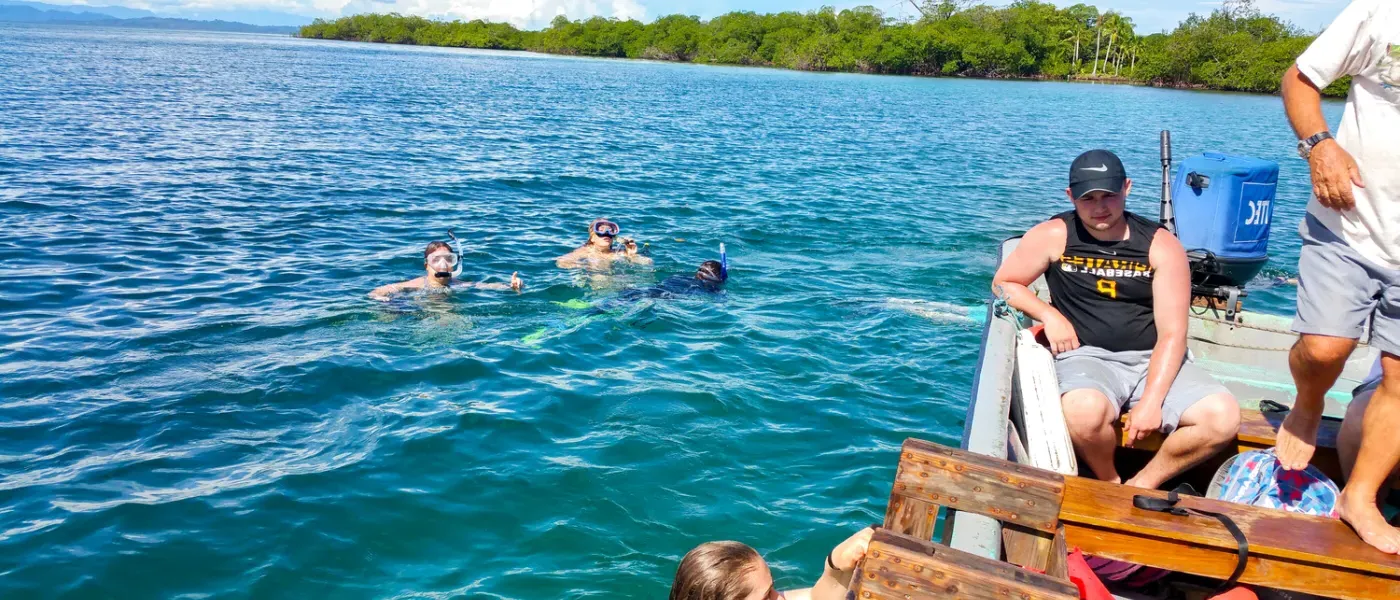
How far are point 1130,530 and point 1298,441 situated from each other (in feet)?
3.91

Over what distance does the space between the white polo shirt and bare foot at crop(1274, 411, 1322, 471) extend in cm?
70

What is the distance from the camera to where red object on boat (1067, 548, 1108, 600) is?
10.2ft

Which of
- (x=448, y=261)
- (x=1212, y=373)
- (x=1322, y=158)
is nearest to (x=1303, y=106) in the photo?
(x=1322, y=158)

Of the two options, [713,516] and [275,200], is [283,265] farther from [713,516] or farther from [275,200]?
[713,516]

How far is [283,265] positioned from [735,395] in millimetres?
7016

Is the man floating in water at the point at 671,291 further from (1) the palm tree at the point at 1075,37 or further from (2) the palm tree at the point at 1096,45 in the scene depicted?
(2) the palm tree at the point at 1096,45

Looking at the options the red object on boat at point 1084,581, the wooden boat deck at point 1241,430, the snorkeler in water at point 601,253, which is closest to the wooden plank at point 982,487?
the wooden boat deck at point 1241,430

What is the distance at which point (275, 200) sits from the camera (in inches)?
644

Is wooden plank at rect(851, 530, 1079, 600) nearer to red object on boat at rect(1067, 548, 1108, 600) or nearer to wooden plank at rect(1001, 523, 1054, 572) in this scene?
wooden plank at rect(1001, 523, 1054, 572)

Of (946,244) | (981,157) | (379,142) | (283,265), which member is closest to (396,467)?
(283,265)

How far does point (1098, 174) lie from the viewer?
4.51m

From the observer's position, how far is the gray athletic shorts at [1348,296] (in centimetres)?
339

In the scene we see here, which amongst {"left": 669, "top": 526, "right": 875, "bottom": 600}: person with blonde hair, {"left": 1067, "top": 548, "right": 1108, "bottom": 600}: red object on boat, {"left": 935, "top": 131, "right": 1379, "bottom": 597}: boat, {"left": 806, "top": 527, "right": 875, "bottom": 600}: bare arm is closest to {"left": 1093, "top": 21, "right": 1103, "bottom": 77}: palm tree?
{"left": 935, "top": 131, "right": 1379, "bottom": 597}: boat

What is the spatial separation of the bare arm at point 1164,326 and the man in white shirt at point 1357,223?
27.7 inches
